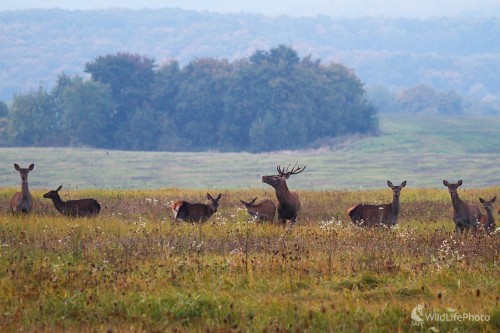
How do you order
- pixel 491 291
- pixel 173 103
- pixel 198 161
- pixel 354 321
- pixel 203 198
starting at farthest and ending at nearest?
pixel 173 103 < pixel 198 161 < pixel 203 198 < pixel 491 291 < pixel 354 321

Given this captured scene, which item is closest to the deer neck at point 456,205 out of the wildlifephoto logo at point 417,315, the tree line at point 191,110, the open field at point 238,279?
the open field at point 238,279

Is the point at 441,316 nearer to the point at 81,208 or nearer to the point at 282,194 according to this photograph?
the point at 282,194

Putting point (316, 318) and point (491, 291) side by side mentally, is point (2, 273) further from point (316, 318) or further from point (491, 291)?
point (491, 291)

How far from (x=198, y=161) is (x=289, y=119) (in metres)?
10.7

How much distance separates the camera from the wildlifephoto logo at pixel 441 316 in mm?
10977

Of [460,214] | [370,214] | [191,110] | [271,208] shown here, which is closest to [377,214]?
[370,214]

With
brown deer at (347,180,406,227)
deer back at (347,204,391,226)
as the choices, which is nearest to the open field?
brown deer at (347,180,406,227)

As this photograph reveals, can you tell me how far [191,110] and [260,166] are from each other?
14.1m

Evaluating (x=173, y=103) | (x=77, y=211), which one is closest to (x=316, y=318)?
(x=77, y=211)

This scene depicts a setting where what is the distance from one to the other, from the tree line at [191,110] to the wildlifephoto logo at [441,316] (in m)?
76.7

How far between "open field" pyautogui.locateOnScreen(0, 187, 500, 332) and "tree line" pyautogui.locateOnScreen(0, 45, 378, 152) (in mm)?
68940

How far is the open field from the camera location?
11344 millimetres

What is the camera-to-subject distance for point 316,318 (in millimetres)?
11375

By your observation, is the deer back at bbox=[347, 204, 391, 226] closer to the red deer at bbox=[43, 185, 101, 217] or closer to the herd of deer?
the herd of deer
